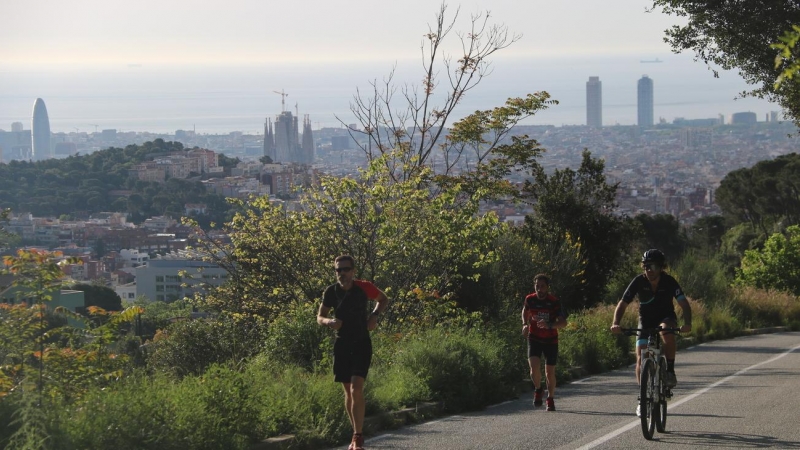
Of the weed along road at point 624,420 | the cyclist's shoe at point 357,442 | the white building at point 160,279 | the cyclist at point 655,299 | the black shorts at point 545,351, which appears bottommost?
the white building at point 160,279

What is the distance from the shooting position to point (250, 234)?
19453 millimetres

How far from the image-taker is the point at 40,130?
6442 inches

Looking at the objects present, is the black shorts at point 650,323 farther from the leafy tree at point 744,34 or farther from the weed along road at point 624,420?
the leafy tree at point 744,34

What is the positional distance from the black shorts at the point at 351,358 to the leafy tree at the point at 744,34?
1351 cm

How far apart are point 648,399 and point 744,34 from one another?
44.2ft

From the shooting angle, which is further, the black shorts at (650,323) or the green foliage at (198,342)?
the green foliage at (198,342)

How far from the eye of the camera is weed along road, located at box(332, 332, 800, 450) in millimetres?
9789

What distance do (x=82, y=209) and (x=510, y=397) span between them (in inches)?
3174

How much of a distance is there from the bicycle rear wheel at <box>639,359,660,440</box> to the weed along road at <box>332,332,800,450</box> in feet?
0.41

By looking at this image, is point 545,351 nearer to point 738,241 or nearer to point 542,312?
point 542,312

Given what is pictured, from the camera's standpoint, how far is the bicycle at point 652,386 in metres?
9.81

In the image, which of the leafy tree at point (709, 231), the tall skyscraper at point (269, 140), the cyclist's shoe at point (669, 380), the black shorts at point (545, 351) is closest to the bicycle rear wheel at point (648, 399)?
the cyclist's shoe at point (669, 380)

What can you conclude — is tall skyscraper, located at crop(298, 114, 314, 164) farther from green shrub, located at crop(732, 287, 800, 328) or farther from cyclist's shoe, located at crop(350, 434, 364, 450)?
cyclist's shoe, located at crop(350, 434, 364, 450)

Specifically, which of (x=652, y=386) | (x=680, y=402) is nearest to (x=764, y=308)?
(x=680, y=402)
